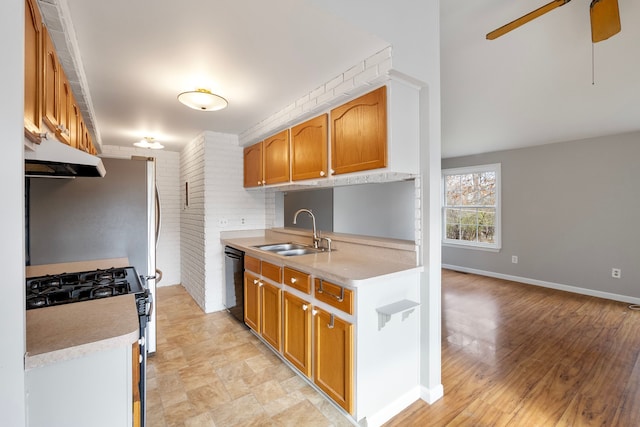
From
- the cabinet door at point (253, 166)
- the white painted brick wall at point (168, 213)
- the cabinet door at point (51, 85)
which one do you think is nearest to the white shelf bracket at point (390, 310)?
the cabinet door at point (51, 85)

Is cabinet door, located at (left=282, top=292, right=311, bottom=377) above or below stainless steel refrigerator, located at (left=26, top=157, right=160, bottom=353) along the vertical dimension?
below

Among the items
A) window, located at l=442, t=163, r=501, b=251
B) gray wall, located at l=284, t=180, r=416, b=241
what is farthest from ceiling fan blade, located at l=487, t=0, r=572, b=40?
window, located at l=442, t=163, r=501, b=251

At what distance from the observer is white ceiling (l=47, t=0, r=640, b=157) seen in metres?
1.51

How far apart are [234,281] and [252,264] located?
604mm

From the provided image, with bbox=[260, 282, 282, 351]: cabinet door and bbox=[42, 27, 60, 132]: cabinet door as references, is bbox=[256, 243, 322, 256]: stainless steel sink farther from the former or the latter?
bbox=[42, 27, 60, 132]: cabinet door

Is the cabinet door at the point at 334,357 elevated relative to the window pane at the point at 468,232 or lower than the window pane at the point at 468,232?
lower

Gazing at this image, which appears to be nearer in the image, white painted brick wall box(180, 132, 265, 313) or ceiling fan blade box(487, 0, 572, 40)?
ceiling fan blade box(487, 0, 572, 40)

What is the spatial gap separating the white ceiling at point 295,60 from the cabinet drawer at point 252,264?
1477mm

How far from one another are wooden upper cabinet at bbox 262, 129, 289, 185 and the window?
4.19m

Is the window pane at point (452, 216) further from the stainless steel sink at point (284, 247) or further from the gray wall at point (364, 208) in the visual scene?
the stainless steel sink at point (284, 247)

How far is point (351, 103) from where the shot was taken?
2.09m

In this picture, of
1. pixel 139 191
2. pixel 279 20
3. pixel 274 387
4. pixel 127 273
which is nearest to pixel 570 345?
pixel 274 387

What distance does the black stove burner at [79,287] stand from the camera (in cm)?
134

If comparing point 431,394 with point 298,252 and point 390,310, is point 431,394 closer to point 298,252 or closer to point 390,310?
point 390,310
